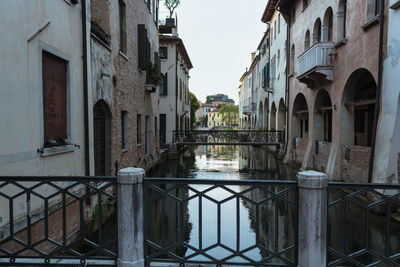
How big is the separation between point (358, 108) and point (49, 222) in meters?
13.5

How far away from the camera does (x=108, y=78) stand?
8.72 m

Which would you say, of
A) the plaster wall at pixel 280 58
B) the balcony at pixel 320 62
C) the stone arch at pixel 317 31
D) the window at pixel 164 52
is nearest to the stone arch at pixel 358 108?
the balcony at pixel 320 62

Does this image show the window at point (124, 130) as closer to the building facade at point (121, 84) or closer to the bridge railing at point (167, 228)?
the building facade at point (121, 84)

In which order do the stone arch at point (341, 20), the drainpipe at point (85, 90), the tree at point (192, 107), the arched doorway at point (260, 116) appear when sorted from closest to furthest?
the drainpipe at point (85, 90)
the stone arch at point (341, 20)
the arched doorway at point (260, 116)
the tree at point (192, 107)

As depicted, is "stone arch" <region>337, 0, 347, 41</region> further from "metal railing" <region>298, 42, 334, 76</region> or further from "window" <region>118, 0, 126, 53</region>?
"window" <region>118, 0, 126, 53</region>

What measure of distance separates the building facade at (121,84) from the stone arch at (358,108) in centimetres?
820

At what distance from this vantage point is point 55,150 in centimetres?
542

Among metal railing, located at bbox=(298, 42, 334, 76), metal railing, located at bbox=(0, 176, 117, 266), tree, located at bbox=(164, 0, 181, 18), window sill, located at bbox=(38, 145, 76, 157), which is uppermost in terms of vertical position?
tree, located at bbox=(164, 0, 181, 18)

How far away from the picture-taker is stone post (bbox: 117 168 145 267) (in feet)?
11.2

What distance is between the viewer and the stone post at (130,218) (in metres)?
3.43

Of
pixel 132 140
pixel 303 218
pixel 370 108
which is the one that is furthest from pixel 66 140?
A: pixel 370 108

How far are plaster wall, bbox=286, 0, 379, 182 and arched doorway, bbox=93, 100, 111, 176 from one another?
8.22 m

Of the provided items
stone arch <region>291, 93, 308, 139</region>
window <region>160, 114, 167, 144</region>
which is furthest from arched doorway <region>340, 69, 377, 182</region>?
window <region>160, 114, 167, 144</region>

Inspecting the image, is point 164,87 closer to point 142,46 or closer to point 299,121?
point 299,121
